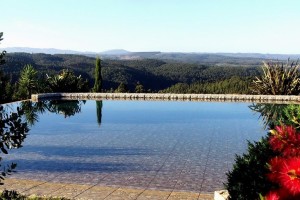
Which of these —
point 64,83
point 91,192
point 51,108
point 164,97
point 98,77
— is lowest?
point 51,108

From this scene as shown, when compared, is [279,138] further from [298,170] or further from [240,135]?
[240,135]

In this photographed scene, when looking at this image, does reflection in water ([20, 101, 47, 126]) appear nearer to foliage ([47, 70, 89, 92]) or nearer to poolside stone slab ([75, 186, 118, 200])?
foliage ([47, 70, 89, 92])

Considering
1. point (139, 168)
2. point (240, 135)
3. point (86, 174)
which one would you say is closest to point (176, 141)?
point (240, 135)

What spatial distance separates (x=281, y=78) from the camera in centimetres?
2147

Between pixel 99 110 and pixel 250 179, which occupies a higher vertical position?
pixel 250 179

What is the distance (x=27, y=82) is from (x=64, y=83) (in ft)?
8.55

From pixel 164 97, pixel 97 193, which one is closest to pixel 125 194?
pixel 97 193

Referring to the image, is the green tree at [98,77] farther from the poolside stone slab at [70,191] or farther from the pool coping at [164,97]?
the poolside stone slab at [70,191]

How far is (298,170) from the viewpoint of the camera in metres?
1.29

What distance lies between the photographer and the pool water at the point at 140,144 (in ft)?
28.2

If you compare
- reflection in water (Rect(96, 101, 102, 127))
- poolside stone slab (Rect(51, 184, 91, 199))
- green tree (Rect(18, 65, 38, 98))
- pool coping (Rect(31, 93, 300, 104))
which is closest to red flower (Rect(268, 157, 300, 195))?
poolside stone slab (Rect(51, 184, 91, 199))

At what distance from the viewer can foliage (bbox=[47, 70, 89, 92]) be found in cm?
2367

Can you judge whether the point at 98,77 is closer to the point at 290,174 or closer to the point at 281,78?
the point at 281,78

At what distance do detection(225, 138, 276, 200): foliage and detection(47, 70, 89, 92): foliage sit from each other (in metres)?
19.7
